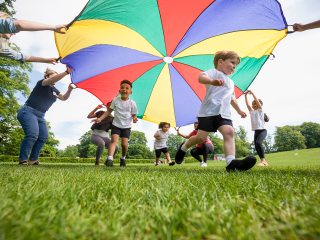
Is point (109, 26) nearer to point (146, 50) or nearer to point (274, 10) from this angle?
point (146, 50)

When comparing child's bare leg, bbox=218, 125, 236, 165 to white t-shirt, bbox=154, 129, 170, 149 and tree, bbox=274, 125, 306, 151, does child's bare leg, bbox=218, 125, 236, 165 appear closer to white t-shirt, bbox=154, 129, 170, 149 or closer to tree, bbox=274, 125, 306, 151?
white t-shirt, bbox=154, 129, 170, 149

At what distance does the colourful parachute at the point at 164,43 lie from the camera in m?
4.39

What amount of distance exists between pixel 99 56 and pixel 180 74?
110 inches

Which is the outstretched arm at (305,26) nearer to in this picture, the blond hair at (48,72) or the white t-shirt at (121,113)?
the white t-shirt at (121,113)

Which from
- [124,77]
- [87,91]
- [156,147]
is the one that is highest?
[124,77]

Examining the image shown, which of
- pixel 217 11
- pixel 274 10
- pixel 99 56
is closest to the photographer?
pixel 274 10

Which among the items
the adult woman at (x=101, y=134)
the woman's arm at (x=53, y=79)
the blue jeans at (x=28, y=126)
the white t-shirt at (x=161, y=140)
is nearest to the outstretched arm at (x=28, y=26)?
the woman's arm at (x=53, y=79)

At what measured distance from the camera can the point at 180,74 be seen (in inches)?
252

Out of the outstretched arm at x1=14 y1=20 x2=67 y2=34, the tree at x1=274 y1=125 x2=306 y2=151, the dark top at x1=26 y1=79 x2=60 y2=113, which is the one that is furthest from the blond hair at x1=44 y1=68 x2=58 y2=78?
the tree at x1=274 y1=125 x2=306 y2=151

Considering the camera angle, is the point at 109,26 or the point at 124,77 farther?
the point at 124,77

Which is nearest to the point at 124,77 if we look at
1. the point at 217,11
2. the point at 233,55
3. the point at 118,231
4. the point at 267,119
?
the point at 217,11

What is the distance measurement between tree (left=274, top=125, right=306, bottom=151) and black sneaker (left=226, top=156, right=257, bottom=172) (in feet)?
251

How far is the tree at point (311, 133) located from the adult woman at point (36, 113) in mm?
82288

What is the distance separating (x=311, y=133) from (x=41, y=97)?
3418 inches
